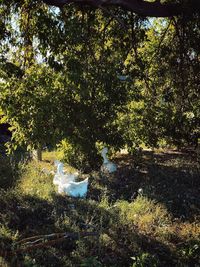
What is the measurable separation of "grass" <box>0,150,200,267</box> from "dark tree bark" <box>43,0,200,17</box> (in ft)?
9.75

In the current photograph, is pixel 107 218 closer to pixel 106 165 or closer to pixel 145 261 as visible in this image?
pixel 145 261

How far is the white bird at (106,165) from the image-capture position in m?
9.44

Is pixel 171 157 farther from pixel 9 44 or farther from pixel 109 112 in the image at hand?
pixel 9 44

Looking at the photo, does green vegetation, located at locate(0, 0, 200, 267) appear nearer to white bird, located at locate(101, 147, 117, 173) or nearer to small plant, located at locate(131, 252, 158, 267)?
small plant, located at locate(131, 252, 158, 267)

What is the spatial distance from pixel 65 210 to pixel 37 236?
137cm

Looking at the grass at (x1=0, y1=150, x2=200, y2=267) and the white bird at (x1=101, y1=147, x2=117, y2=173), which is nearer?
the grass at (x1=0, y1=150, x2=200, y2=267)

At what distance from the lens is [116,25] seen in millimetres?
6703

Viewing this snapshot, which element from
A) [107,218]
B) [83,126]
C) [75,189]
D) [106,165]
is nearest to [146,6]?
[83,126]

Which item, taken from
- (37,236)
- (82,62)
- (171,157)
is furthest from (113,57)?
(171,157)

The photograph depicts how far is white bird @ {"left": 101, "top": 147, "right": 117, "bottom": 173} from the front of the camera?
9.44 m

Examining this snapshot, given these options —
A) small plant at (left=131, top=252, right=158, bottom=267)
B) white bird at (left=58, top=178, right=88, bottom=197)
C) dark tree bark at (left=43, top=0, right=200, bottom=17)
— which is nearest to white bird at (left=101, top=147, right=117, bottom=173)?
white bird at (left=58, top=178, right=88, bottom=197)

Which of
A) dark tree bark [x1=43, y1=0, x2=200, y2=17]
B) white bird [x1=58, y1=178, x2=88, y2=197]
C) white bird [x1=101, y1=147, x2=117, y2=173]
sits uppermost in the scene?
dark tree bark [x1=43, y1=0, x2=200, y2=17]

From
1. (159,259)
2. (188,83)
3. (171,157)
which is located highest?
(188,83)

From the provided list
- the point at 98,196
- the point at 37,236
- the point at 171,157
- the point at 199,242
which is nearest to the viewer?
the point at 37,236
